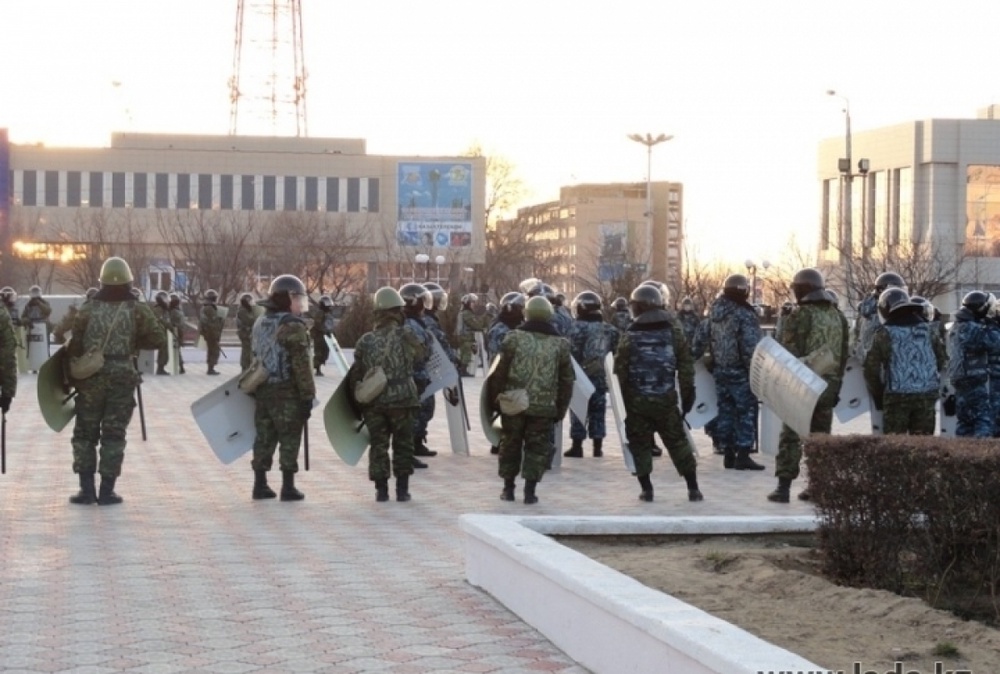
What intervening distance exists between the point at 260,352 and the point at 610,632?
6709 mm

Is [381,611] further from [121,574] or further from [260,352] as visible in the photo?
[260,352]

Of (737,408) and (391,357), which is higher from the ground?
(391,357)

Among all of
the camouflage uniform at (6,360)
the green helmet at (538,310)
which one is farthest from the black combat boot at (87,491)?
the green helmet at (538,310)

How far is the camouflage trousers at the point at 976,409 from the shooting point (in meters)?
14.4

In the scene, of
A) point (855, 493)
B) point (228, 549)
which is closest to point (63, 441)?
point (228, 549)

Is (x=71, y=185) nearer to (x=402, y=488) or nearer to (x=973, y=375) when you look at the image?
(x=973, y=375)

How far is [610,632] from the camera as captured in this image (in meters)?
6.66

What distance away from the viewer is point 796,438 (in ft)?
41.1

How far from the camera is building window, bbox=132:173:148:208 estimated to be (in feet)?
302

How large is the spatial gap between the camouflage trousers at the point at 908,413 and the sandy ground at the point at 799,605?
12.4 feet

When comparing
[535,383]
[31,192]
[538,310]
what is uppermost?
[31,192]

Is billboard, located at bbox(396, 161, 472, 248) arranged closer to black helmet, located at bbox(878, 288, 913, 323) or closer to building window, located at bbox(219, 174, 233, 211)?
building window, located at bbox(219, 174, 233, 211)

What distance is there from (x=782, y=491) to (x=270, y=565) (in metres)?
4.51

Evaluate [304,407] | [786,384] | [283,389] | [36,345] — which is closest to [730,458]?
[786,384]
